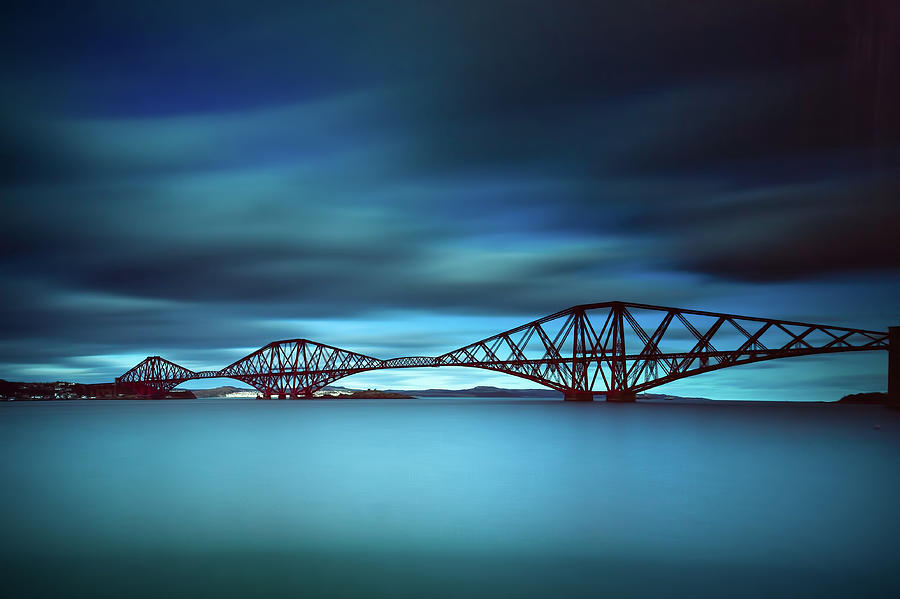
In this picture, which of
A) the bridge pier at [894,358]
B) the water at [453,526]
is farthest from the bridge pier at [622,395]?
the water at [453,526]

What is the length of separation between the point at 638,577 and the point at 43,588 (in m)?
8.63

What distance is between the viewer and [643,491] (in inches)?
758

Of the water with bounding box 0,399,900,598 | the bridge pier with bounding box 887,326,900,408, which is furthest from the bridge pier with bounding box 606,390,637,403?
the water with bounding box 0,399,900,598

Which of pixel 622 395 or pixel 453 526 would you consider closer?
pixel 453 526

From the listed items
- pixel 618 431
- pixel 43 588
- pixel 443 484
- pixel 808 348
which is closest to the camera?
pixel 43 588

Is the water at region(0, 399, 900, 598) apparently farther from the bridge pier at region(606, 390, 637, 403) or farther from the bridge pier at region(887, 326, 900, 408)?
the bridge pier at region(606, 390, 637, 403)

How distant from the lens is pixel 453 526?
46.5 ft

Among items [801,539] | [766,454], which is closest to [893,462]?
[766,454]

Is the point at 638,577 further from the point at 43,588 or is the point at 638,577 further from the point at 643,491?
the point at 643,491

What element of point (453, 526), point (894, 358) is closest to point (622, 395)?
point (894, 358)

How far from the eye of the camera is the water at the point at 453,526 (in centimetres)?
967

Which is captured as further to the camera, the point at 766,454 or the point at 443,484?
the point at 766,454

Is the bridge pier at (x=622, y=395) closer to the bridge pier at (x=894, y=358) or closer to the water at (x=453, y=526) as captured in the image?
the bridge pier at (x=894, y=358)

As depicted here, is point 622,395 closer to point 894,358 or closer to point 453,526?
point 894,358
